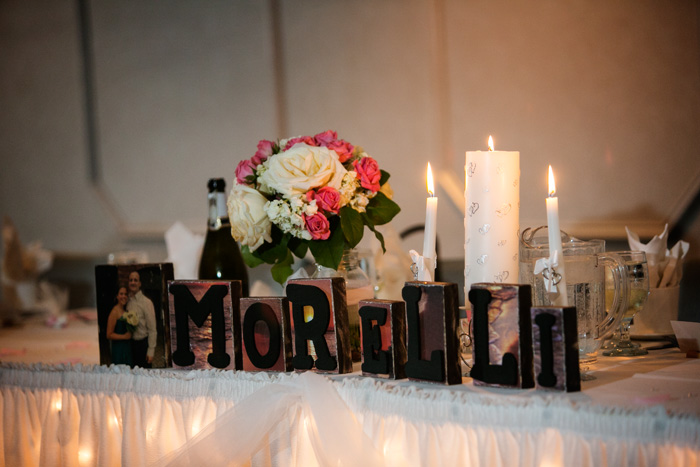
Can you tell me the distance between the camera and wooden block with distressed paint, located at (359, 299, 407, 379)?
824 mm

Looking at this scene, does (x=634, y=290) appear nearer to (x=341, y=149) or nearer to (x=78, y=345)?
(x=341, y=149)

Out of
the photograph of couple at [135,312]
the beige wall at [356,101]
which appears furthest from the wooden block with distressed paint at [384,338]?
the beige wall at [356,101]

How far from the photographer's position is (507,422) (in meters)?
0.71

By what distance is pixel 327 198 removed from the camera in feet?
3.03

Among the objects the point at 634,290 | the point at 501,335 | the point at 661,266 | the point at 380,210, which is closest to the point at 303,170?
the point at 380,210

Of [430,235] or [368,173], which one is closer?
[430,235]

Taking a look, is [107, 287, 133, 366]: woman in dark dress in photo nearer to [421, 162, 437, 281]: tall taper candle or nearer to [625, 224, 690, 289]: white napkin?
[421, 162, 437, 281]: tall taper candle

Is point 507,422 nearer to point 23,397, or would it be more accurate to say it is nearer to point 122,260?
point 23,397

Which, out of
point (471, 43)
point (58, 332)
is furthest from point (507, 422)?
point (58, 332)

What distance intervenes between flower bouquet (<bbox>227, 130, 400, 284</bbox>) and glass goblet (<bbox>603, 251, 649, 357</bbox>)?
372 mm

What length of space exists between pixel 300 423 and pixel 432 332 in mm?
224

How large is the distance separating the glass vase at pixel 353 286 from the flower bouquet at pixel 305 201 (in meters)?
0.04

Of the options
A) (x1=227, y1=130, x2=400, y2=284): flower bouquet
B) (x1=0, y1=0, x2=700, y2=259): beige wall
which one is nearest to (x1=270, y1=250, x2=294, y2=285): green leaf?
(x1=227, y1=130, x2=400, y2=284): flower bouquet

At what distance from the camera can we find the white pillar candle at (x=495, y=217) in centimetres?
86
